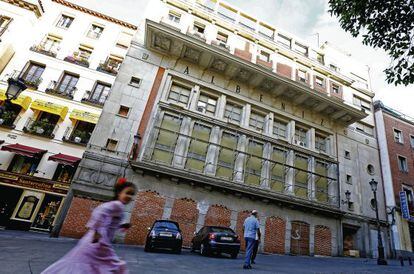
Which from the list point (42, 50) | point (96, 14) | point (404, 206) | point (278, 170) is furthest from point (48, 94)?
point (404, 206)

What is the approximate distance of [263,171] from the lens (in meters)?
17.2

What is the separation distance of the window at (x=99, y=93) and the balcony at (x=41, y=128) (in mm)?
3320

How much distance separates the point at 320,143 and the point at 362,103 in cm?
836

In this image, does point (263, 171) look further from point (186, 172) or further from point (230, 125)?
point (186, 172)

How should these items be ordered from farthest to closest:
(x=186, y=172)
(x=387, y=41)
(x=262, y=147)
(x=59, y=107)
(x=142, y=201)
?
(x=262, y=147)
(x=59, y=107)
(x=186, y=172)
(x=142, y=201)
(x=387, y=41)

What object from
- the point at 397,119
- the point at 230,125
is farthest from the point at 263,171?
the point at 397,119

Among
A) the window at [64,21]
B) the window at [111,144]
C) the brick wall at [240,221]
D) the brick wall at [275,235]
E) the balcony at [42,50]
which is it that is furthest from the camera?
the window at [64,21]

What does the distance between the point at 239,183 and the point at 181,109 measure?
257 inches

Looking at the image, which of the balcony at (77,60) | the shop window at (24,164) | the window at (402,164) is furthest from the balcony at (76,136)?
the window at (402,164)

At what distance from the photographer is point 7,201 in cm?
1532

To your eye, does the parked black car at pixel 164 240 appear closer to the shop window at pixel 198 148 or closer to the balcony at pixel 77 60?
the shop window at pixel 198 148

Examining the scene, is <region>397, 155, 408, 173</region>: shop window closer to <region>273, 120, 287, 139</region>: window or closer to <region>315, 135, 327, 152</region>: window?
<region>315, 135, 327, 152</region>: window

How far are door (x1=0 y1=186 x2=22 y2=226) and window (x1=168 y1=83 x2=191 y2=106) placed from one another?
1191cm

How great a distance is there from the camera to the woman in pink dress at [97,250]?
2.94 meters
